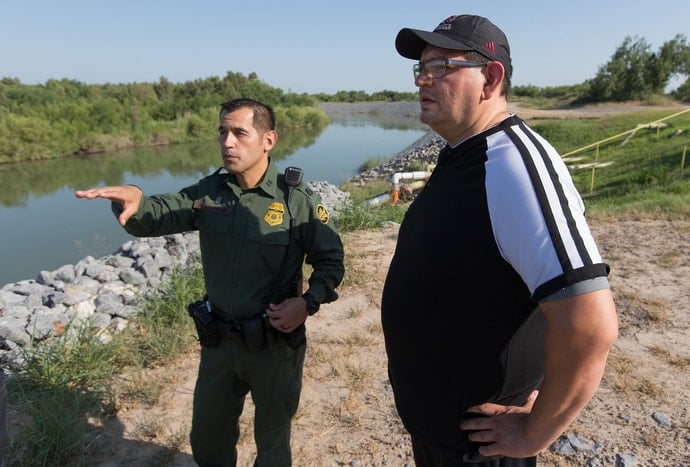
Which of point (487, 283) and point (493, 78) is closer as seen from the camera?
point (487, 283)

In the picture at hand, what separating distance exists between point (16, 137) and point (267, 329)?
24117mm

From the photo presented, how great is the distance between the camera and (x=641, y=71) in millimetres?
33031

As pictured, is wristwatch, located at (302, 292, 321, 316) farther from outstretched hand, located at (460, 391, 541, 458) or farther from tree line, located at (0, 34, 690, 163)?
tree line, located at (0, 34, 690, 163)

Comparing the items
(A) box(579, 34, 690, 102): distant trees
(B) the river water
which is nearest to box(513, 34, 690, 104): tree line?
(A) box(579, 34, 690, 102): distant trees

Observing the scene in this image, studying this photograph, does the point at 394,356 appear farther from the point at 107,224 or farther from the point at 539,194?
the point at 107,224

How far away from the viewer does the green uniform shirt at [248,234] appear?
2004mm

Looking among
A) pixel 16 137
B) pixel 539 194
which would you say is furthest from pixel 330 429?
pixel 16 137

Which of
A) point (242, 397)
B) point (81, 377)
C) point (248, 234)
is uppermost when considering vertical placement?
point (248, 234)

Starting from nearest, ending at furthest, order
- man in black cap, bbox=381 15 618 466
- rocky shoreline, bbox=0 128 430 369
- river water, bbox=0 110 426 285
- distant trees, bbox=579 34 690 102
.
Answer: man in black cap, bbox=381 15 618 466 < rocky shoreline, bbox=0 128 430 369 < river water, bbox=0 110 426 285 < distant trees, bbox=579 34 690 102

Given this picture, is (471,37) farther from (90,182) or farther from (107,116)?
(107,116)

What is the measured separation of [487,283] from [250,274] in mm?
1223

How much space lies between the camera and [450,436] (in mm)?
1298

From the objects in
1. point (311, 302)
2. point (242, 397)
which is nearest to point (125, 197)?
point (311, 302)

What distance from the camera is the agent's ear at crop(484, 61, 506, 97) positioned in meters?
1.23
